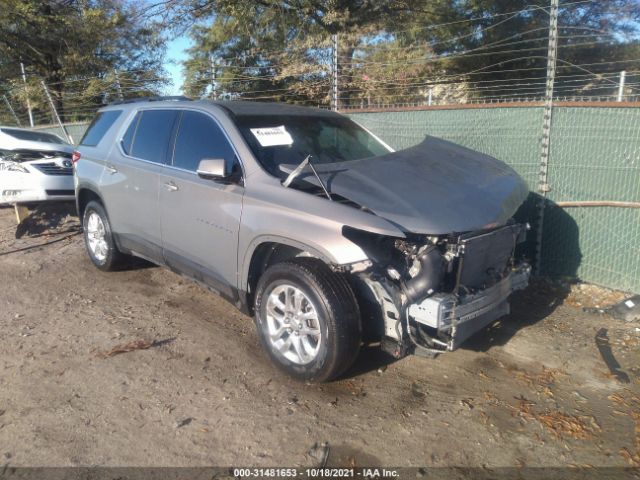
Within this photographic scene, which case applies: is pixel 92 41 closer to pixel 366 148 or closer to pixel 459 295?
pixel 366 148

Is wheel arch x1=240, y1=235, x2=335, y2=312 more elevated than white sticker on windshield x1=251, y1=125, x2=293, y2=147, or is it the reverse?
white sticker on windshield x1=251, y1=125, x2=293, y2=147

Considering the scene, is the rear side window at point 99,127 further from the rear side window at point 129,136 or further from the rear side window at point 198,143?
the rear side window at point 198,143

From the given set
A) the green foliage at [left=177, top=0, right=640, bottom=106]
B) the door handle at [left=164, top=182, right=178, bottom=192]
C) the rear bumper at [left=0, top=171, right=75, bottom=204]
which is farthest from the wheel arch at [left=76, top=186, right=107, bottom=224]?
the green foliage at [left=177, top=0, right=640, bottom=106]

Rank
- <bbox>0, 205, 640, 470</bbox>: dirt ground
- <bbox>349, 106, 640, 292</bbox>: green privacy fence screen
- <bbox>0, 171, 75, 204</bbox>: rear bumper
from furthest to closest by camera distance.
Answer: <bbox>0, 171, 75, 204</bbox>: rear bumper < <bbox>349, 106, 640, 292</bbox>: green privacy fence screen < <bbox>0, 205, 640, 470</bbox>: dirt ground

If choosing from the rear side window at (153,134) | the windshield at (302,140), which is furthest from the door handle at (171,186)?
the windshield at (302,140)

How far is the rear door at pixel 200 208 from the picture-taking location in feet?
13.0

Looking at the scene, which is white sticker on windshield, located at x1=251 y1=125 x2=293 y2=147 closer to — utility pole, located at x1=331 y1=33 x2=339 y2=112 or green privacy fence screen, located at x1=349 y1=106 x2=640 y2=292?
green privacy fence screen, located at x1=349 y1=106 x2=640 y2=292

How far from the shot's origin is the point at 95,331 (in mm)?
4445

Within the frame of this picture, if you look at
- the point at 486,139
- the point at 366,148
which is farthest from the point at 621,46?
the point at 366,148

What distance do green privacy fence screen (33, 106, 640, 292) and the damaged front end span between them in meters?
2.31

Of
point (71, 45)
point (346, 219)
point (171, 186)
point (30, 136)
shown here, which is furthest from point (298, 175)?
point (71, 45)

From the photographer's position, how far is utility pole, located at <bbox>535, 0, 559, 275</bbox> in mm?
5242

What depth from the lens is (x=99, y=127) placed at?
5.84m

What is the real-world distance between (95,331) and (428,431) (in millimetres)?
2890
